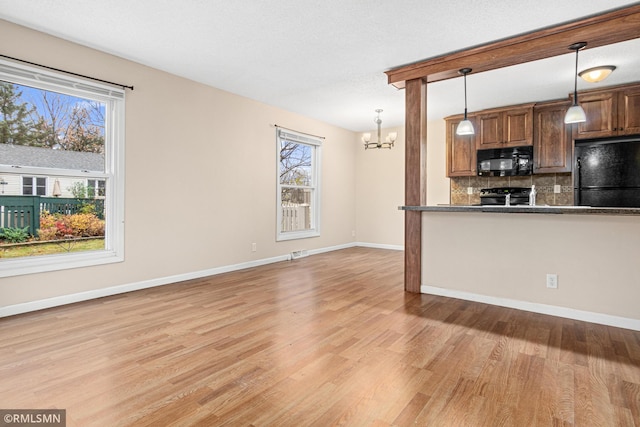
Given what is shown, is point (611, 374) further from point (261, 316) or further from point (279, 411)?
point (261, 316)

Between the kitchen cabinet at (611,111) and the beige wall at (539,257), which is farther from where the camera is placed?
the kitchen cabinet at (611,111)

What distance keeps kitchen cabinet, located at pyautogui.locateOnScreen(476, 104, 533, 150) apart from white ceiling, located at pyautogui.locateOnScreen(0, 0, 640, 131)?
58cm

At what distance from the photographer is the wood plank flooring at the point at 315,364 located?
1646 millimetres

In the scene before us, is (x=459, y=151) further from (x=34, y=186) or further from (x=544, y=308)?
(x=34, y=186)

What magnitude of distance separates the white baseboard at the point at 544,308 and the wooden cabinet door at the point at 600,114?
3.12 m

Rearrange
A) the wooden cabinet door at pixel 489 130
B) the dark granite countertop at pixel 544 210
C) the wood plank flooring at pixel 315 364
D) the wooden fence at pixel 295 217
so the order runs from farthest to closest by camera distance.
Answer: the wooden fence at pixel 295 217, the wooden cabinet door at pixel 489 130, the dark granite countertop at pixel 544 210, the wood plank flooring at pixel 315 364

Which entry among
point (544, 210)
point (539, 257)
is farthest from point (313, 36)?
point (539, 257)

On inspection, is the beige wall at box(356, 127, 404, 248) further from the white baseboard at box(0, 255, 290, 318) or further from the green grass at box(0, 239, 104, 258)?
the green grass at box(0, 239, 104, 258)

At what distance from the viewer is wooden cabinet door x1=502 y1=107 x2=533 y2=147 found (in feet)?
17.5

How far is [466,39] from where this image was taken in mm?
3283

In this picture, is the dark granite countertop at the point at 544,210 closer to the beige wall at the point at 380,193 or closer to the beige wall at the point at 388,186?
the beige wall at the point at 388,186

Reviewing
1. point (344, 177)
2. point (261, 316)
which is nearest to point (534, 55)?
point (261, 316)

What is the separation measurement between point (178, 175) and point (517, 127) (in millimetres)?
5240

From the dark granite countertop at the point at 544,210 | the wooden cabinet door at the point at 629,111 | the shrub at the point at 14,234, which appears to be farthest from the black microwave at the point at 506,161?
the shrub at the point at 14,234
